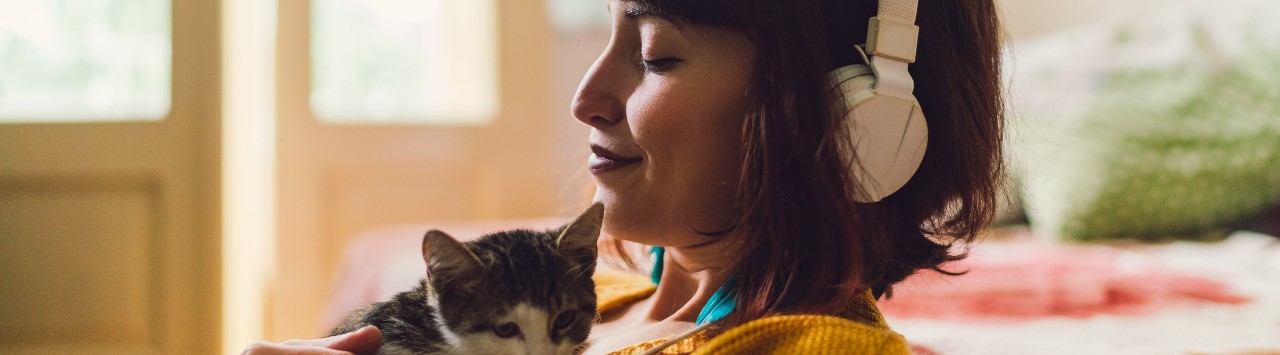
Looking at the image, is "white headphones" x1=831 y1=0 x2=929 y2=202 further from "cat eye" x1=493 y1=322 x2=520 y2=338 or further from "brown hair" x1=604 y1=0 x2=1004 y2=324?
"cat eye" x1=493 y1=322 x2=520 y2=338

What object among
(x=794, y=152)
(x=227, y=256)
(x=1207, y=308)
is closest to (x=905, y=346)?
(x=794, y=152)

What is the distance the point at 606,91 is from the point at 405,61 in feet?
8.39

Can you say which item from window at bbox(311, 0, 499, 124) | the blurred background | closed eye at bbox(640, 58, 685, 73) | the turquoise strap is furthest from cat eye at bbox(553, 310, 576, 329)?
window at bbox(311, 0, 499, 124)

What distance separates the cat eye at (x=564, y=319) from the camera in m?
0.76

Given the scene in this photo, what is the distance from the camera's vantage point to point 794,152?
26.0 inches

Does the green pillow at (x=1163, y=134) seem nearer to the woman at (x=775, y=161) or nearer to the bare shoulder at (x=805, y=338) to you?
the woman at (x=775, y=161)

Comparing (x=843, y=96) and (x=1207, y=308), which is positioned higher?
(x=843, y=96)

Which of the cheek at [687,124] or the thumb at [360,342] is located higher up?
the cheek at [687,124]

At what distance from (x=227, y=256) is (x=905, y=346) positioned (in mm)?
2505

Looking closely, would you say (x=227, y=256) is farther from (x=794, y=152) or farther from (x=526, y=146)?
(x=794, y=152)

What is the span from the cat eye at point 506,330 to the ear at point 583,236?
0.26 feet

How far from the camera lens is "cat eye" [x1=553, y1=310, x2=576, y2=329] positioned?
2.51ft

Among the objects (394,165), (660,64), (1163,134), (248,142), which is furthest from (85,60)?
(1163,134)

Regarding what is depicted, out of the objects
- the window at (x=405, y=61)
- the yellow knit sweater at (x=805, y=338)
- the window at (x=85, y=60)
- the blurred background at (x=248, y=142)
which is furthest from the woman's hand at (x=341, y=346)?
the window at (x=405, y=61)
